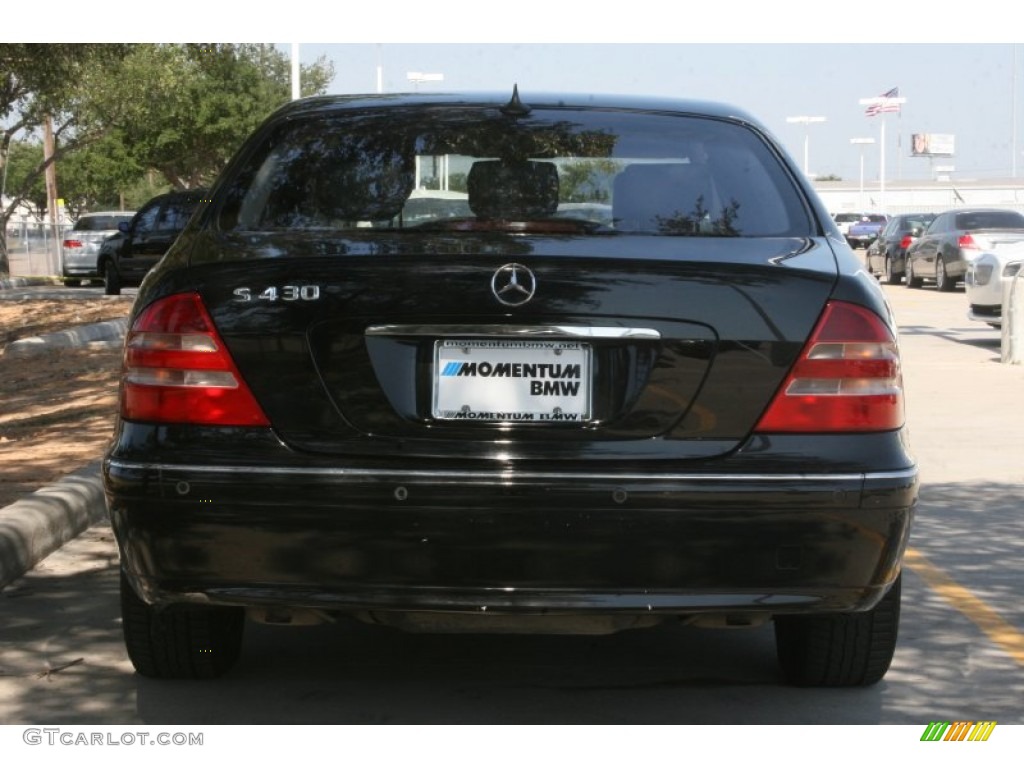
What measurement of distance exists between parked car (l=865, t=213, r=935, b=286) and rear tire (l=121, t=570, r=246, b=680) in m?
31.9

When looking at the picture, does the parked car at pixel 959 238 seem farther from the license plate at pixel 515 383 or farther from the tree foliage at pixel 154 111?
the license plate at pixel 515 383

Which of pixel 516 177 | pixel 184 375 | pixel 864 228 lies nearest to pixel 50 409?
pixel 516 177

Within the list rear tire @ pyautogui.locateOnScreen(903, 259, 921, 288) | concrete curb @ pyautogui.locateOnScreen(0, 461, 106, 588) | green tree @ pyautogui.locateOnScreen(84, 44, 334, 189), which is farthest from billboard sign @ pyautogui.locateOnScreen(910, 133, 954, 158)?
concrete curb @ pyautogui.locateOnScreen(0, 461, 106, 588)

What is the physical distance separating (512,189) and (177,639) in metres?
1.61

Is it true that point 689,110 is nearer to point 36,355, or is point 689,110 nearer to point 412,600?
point 412,600

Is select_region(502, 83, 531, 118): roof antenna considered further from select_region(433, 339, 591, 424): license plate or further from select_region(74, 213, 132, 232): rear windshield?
select_region(74, 213, 132, 232): rear windshield

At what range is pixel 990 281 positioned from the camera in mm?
18938

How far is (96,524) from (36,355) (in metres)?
9.20

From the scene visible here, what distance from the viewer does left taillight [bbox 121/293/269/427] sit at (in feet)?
13.9

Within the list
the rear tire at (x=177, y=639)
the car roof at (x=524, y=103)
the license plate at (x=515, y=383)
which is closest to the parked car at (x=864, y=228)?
the car roof at (x=524, y=103)

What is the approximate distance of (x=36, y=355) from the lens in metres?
16.8

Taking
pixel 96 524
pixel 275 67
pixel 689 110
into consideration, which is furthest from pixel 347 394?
pixel 275 67

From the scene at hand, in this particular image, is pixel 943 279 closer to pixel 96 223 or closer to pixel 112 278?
pixel 112 278

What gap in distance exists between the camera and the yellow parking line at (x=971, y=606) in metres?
5.73
